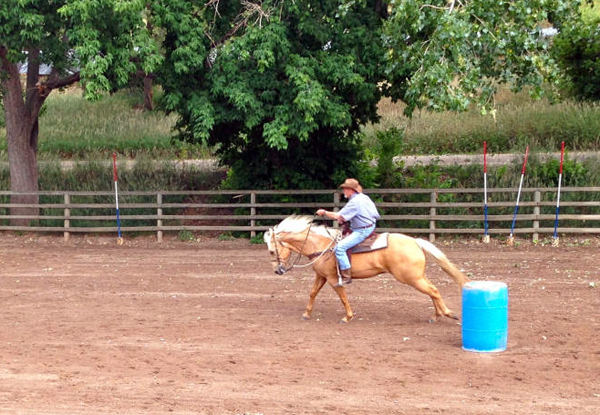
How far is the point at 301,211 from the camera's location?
20250 millimetres

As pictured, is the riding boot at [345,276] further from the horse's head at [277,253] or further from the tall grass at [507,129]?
Result: the tall grass at [507,129]

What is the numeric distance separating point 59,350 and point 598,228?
13.3 metres

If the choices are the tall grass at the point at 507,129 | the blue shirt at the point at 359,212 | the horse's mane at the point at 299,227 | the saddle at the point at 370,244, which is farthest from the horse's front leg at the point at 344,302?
the tall grass at the point at 507,129

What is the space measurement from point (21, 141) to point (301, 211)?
795cm

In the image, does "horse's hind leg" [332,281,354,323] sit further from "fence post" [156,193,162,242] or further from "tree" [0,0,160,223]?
"fence post" [156,193,162,242]

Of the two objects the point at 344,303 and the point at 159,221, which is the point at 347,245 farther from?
the point at 159,221

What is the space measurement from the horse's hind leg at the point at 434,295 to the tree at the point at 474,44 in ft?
15.6

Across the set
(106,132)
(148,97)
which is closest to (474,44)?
(106,132)

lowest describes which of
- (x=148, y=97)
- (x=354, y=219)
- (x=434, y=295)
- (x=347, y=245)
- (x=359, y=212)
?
(x=434, y=295)

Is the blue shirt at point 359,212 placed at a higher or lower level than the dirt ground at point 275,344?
higher

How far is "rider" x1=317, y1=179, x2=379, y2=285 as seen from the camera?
35.5 feet

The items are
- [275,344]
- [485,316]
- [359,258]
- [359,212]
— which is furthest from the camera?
[359,258]

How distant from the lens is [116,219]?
67.7 ft

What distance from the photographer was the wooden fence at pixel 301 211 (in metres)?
18.9
